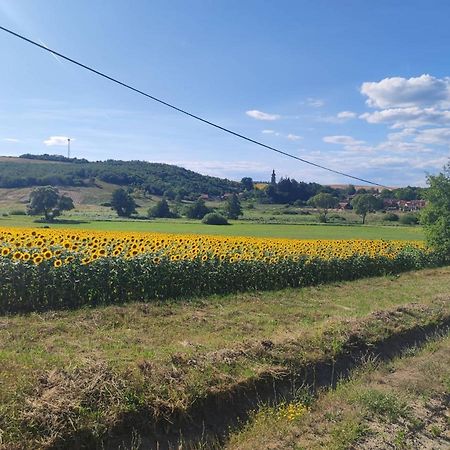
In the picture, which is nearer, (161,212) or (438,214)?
(438,214)

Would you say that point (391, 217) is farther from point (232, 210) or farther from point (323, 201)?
point (232, 210)

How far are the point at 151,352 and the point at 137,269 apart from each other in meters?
4.39

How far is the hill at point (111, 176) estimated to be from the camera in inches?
4348

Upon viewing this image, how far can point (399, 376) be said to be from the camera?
632 cm

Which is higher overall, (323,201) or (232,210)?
(323,201)

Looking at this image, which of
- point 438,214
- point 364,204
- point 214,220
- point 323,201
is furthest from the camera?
point 323,201

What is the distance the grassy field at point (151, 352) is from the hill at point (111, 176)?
9980 cm

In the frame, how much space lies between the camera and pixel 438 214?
24.2 metres

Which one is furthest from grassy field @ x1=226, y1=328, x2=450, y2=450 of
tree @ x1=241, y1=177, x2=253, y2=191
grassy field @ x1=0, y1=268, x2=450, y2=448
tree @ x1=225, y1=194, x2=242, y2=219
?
tree @ x1=241, y1=177, x2=253, y2=191

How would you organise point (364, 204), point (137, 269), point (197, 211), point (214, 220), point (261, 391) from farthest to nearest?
point (364, 204), point (197, 211), point (214, 220), point (137, 269), point (261, 391)

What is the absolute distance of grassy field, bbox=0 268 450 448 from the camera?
4.29 metres

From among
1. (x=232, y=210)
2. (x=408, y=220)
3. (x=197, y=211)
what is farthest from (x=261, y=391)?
(x=197, y=211)

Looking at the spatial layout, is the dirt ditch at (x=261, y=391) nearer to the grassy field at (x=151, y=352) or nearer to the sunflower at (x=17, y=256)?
the grassy field at (x=151, y=352)

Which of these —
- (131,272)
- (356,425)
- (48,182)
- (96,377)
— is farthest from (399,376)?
(48,182)
